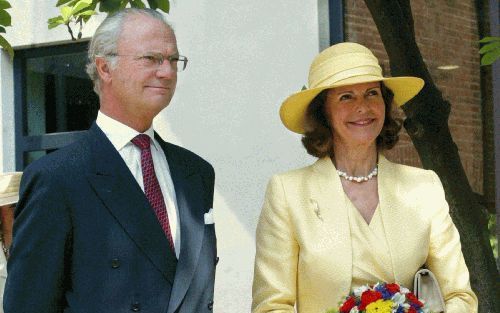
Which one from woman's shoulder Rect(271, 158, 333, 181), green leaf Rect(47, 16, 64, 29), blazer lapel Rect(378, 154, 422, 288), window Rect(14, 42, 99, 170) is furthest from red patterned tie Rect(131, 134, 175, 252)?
window Rect(14, 42, 99, 170)

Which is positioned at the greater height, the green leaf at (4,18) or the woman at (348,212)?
the green leaf at (4,18)

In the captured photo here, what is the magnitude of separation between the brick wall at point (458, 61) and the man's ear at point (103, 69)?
245 inches

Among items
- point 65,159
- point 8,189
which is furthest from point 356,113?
point 8,189

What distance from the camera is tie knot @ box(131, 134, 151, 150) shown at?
378 centimetres

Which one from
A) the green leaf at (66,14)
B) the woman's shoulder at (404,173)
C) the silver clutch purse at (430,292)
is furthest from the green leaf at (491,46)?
the green leaf at (66,14)

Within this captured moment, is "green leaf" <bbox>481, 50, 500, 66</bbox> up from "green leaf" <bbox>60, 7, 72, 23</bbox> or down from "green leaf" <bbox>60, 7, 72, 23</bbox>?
down

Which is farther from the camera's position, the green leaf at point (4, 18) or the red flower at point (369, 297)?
the green leaf at point (4, 18)

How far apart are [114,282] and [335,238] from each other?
0.99m

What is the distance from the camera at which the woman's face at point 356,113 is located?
13.9 feet

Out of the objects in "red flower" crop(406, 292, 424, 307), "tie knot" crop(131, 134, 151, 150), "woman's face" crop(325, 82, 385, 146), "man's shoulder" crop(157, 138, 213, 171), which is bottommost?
"red flower" crop(406, 292, 424, 307)

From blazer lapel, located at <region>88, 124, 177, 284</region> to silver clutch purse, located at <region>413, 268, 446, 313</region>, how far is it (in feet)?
3.14

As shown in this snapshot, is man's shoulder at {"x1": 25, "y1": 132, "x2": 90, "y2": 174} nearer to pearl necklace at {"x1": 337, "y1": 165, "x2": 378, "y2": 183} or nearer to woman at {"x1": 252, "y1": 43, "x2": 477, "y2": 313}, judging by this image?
woman at {"x1": 252, "y1": 43, "x2": 477, "y2": 313}

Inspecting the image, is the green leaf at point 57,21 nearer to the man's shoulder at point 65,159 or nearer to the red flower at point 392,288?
the man's shoulder at point 65,159

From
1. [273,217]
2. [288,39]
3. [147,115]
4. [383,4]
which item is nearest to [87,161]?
[147,115]
